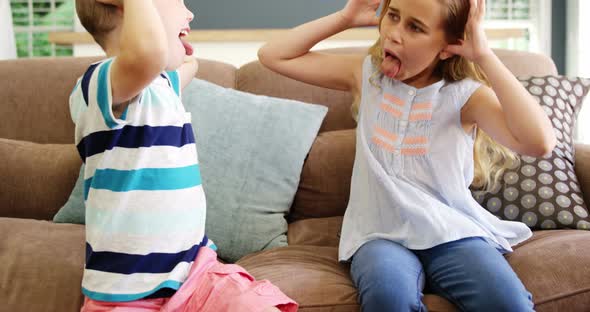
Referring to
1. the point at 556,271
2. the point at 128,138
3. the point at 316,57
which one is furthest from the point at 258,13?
the point at 128,138

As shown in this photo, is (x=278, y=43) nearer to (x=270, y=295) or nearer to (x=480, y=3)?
(x=480, y=3)

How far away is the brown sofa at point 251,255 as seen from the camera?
5.45 ft

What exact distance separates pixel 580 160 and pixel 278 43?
1.01m

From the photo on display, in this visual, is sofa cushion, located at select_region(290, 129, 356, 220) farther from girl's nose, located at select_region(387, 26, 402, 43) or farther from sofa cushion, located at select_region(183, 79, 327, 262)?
girl's nose, located at select_region(387, 26, 402, 43)

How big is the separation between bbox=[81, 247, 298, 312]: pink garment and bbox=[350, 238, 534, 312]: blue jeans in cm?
24

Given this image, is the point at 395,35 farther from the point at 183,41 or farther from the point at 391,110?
the point at 183,41

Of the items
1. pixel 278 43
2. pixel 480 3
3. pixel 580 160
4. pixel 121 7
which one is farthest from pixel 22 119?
pixel 580 160

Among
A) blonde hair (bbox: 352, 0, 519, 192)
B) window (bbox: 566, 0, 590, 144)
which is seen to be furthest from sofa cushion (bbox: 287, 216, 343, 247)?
window (bbox: 566, 0, 590, 144)

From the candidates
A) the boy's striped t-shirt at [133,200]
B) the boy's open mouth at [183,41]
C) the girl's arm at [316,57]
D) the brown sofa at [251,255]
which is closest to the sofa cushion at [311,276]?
the brown sofa at [251,255]

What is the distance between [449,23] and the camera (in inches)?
67.4

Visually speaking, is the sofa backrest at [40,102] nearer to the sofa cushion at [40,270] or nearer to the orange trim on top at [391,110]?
the sofa cushion at [40,270]

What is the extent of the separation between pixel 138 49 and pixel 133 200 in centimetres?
30

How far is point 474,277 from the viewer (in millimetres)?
1585

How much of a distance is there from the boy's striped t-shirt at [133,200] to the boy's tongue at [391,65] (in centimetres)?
61
